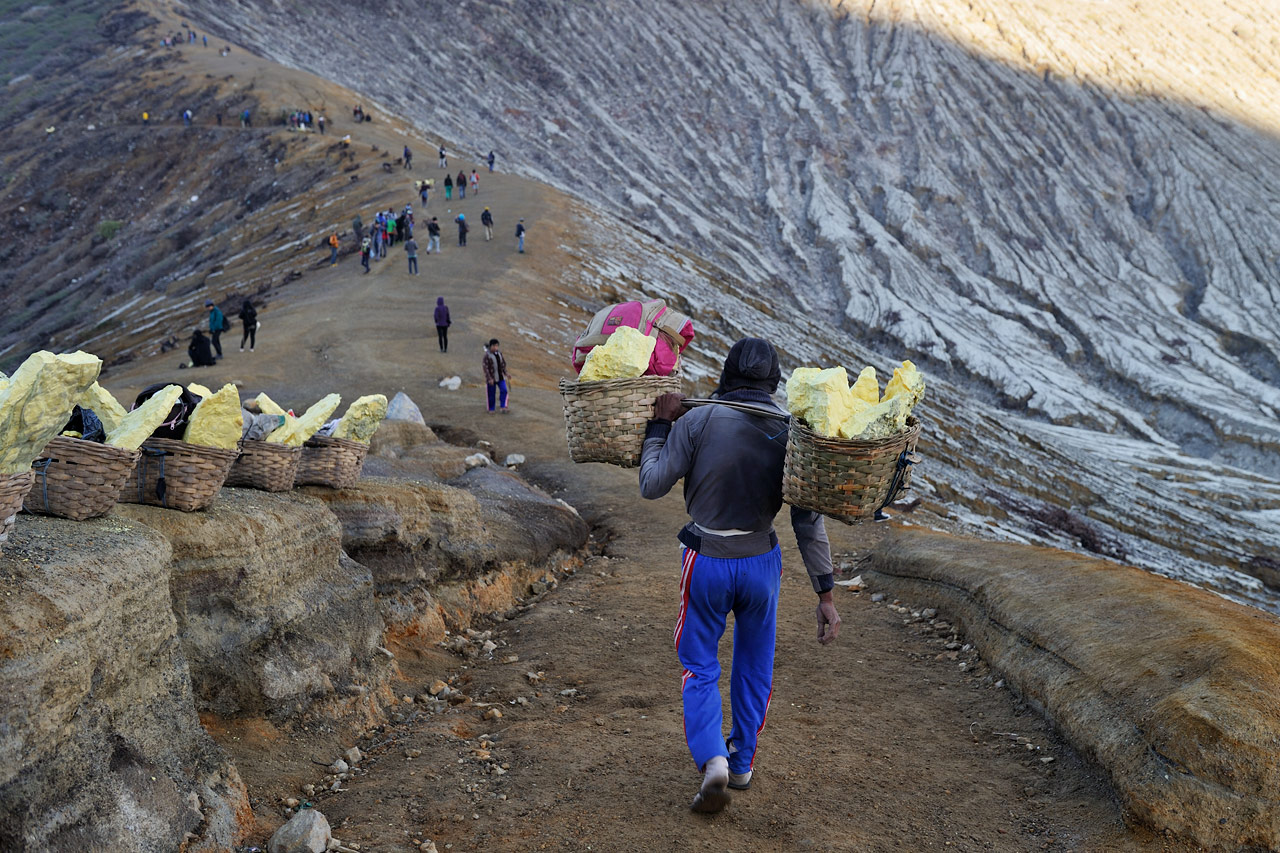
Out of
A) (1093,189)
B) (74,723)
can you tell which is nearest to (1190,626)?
(74,723)

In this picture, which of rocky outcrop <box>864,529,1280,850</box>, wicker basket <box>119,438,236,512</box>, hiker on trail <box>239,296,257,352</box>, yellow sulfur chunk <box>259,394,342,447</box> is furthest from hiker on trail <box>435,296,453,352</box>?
wicker basket <box>119,438,236,512</box>

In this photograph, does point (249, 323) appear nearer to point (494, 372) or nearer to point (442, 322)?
point (442, 322)

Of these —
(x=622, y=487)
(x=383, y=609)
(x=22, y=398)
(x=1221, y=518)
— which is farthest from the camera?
(x=1221, y=518)

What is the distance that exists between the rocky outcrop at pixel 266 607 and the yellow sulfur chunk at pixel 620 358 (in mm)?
2252

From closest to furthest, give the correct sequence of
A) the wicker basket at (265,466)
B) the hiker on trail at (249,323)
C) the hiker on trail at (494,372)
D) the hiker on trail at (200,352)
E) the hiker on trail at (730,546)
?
the hiker on trail at (730,546) → the wicker basket at (265,466) → the hiker on trail at (494,372) → the hiker on trail at (200,352) → the hiker on trail at (249,323)

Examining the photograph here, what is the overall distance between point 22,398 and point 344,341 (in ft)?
65.1

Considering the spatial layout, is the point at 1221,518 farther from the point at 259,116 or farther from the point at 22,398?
the point at 259,116

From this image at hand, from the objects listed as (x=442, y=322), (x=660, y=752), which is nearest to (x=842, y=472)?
(x=660, y=752)

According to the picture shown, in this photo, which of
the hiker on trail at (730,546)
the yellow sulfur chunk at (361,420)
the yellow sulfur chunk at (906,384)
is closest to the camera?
the yellow sulfur chunk at (906,384)

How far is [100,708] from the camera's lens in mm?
3811

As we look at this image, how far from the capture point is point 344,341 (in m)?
22.7

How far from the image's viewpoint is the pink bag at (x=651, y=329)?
509 centimetres

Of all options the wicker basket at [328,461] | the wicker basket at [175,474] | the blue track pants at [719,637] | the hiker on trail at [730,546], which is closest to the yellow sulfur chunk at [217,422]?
the wicker basket at [175,474]

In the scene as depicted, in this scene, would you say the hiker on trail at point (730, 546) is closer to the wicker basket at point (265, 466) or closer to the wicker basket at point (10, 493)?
the wicker basket at point (10, 493)
